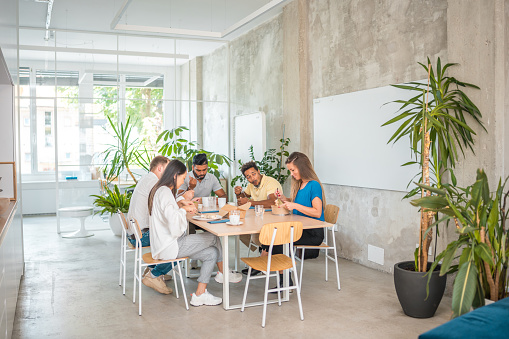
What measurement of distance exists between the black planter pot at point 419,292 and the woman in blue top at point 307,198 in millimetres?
945

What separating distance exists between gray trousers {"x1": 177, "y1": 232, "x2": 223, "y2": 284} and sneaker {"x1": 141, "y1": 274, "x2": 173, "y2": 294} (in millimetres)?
535

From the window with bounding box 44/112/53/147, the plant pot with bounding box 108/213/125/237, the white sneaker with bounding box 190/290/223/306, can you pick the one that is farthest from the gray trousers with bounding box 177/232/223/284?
the window with bounding box 44/112/53/147

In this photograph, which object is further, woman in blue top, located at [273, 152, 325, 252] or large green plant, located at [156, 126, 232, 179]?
large green plant, located at [156, 126, 232, 179]

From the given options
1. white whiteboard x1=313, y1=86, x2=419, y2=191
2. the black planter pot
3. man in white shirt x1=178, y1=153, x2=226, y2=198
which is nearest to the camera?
the black planter pot

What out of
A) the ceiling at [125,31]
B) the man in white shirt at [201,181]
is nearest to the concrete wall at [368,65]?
the ceiling at [125,31]

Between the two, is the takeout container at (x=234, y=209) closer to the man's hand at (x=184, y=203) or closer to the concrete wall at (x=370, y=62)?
the man's hand at (x=184, y=203)

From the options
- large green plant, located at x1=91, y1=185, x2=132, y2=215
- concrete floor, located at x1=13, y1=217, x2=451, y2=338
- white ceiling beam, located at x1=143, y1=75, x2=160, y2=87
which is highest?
white ceiling beam, located at x1=143, y1=75, x2=160, y2=87

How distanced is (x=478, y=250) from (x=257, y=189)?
2.90 meters

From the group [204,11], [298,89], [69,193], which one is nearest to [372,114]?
[298,89]

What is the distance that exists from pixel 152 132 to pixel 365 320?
5.77m

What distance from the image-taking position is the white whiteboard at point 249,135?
7633 millimetres

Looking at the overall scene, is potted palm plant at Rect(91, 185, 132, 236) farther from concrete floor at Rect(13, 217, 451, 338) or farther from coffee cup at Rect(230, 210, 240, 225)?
coffee cup at Rect(230, 210, 240, 225)

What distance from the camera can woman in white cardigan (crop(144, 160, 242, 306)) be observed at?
407cm

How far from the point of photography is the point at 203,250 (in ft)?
14.4
